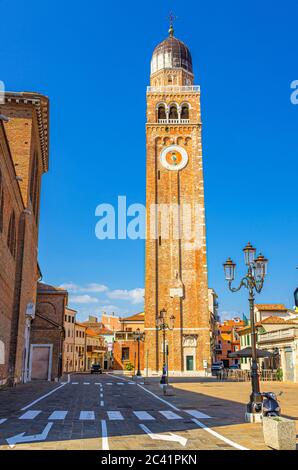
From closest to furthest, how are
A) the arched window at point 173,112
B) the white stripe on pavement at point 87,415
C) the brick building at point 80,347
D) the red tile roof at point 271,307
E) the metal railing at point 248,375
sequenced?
the white stripe on pavement at point 87,415 → the metal railing at point 248,375 → the arched window at point 173,112 → the red tile roof at point 271,307 → the brick building at point 80,347

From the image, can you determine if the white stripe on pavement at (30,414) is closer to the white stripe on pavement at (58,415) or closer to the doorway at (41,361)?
the white stripe on pavement at (58,415)

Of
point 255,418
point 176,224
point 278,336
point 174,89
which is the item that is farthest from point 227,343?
point 255,418

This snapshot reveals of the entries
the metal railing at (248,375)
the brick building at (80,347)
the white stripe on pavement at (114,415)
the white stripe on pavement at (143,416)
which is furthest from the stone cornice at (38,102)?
the brick building at (80,347)

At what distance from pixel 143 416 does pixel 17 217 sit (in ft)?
64.5

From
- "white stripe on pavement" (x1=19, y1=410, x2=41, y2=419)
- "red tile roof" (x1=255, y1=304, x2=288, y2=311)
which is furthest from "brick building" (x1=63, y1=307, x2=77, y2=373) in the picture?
"white stripe on pavement" (x1=19, y1=410, x2=41, y2=419)

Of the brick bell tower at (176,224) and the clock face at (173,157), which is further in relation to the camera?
the clock face at (173,157)

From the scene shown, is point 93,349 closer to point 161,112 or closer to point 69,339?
point 69,339

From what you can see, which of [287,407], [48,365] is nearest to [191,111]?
[48,365]

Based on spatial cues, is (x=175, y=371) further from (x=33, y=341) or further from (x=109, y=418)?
(x=109, y=418)

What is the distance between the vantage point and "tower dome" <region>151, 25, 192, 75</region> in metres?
62.9

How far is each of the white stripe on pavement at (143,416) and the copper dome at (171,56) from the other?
A: 53.7m

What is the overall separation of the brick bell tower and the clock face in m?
0.12

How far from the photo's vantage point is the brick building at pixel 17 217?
87.4 ft

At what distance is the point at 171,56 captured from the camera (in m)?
63.1
